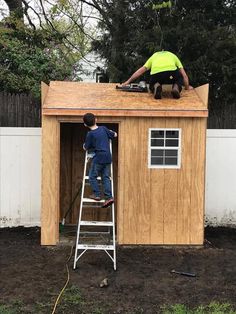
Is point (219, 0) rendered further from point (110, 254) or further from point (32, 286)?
point (32, 286)

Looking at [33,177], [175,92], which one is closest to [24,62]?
[33,177]

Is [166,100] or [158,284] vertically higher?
[166,100]

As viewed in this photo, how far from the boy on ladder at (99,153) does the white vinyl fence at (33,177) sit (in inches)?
Result: 86.2

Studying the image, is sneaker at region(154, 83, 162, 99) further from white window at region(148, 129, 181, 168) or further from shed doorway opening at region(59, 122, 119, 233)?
shed doorway opening at region(59, 122, 119, 233)

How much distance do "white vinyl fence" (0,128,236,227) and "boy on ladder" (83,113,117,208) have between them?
7.18 ft

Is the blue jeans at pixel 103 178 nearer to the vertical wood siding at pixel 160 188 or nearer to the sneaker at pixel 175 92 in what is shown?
the vertical wood siding at pixel 160 188

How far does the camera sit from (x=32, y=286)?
234 inches

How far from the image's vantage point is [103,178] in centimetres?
723

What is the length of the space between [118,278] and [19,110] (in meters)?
4.40

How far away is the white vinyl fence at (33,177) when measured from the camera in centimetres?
898

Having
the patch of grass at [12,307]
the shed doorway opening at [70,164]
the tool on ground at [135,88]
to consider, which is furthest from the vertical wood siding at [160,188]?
the patch of grass at [12,307]

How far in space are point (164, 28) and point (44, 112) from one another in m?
4.55

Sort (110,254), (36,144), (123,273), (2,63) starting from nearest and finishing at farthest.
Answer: (123,273) → (110,254) → (36,144) → (2,63)

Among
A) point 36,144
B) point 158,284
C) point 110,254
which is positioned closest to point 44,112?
point 36,144
